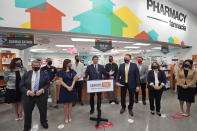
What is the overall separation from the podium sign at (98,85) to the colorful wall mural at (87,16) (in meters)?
1.78

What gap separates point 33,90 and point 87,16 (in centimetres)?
262

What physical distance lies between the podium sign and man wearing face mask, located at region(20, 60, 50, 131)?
0.99 meters

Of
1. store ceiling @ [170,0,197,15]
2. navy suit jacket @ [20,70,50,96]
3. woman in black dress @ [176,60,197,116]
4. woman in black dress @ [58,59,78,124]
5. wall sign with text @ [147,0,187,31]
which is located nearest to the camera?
navy suit jacket @ [20,70,50,96]

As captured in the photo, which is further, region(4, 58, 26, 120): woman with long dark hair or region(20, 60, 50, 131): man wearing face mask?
region(4, 58, 26, 120): woman with long dark hair

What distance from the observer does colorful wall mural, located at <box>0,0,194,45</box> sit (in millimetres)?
2600

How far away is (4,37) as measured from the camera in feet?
8.77

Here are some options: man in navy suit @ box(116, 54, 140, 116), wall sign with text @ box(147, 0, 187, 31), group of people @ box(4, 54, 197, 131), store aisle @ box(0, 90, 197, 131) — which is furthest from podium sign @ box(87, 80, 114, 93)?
wall sign with text @ box(147, 0, 187, 31)

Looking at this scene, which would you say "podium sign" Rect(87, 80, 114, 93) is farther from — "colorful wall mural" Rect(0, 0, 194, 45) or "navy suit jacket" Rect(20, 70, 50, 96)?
"colorful wall mural" Rect(0, 0, 194, 45)

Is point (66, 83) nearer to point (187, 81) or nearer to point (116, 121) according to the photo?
point (116, 121)

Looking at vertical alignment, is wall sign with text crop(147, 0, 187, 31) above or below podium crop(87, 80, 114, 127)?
above

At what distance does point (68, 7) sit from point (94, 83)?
2463mm

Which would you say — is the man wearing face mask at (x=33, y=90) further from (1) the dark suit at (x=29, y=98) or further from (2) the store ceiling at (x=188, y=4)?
(2) the store ceiling at (x=188, y=4)

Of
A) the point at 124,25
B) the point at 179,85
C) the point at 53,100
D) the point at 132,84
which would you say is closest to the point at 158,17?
the point at 124,25

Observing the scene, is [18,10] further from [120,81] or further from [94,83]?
[120,81]
